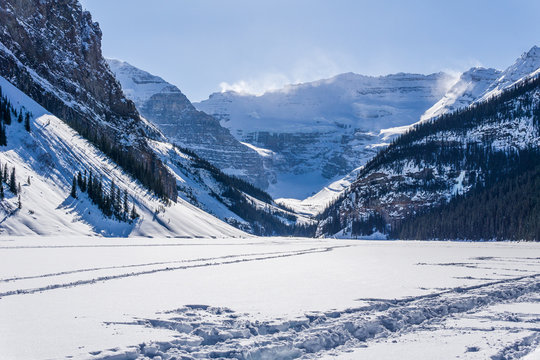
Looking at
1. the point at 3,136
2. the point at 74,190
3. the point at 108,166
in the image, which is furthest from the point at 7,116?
the point at 108,166

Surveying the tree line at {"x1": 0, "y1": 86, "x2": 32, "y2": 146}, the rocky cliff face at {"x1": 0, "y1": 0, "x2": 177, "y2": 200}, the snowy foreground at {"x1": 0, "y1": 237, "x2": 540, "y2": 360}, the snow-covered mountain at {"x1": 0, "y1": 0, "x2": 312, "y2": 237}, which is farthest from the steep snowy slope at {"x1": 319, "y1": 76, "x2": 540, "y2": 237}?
the snowy foreground at {"x1": 0, "y1": 237, "x2": 540, "y2": 360}

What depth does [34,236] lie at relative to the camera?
62.1 m

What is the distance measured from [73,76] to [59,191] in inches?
3667

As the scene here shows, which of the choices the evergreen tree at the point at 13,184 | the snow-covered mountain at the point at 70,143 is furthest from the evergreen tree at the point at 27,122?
the evergreen tree at the point at 13,184

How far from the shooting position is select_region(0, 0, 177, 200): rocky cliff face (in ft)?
415

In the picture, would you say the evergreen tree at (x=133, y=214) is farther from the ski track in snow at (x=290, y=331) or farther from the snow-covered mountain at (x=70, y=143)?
the ski track in snow at (x=290, y=331)

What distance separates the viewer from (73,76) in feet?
531

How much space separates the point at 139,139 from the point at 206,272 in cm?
15549

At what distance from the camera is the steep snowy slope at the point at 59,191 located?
2682 inches

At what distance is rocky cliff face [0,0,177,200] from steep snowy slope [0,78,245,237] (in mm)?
13038

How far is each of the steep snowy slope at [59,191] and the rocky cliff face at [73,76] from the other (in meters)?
13.0

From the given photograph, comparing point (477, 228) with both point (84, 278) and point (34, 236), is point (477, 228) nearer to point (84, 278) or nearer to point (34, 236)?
point (34, 236)

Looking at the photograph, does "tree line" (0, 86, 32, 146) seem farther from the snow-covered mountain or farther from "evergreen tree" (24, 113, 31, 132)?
the snow-covered mountain

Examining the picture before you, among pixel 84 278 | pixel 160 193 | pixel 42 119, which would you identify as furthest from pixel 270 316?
pixel 160 193
